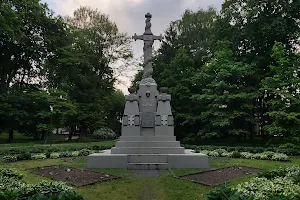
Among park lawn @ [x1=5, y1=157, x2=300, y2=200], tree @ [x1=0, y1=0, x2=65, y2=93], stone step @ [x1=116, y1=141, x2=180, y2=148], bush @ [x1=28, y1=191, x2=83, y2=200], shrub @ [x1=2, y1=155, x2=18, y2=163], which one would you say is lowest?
shrub @ [x1=2, y1=155, x2=18, y2=163]

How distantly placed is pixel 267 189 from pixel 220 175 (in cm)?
321

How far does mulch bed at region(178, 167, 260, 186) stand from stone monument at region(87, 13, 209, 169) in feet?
3.42

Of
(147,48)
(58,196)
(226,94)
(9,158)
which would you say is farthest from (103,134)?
(58,196)

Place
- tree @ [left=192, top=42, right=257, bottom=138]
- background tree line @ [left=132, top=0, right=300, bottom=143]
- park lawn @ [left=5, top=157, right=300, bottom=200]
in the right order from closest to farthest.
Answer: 1. park lawn @ [left=5, top=157, right=300, bottom=200]
2. background tree line @ [left=132, top=0, right=300, bottom=143]
3. tree @ [left=192, top=42, right=257, bottom=138]

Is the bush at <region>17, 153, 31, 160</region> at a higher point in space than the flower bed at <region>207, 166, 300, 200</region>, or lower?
lower

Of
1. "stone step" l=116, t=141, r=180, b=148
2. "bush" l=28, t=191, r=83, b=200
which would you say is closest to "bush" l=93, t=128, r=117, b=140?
"stone step" l=116, t=141, r=180, b=148

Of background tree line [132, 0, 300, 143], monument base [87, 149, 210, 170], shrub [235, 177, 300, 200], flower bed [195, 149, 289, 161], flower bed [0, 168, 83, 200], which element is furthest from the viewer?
background tree line [132, 0, 300, 143]

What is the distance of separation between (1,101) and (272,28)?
77.1ft

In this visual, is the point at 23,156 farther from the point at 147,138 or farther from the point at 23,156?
the point at 147,138

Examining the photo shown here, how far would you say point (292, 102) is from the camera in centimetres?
1730

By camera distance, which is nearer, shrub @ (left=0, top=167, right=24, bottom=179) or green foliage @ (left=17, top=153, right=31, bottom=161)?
shrub @ (left=0, top=167, right=24, bottom=179)

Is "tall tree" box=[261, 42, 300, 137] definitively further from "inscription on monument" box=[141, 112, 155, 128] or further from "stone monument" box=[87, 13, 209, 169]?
"inscription on monument" box=[141, 112, 155, 128]

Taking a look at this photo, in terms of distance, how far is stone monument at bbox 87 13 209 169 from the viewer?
34.0ft

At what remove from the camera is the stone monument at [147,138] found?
10.4m
